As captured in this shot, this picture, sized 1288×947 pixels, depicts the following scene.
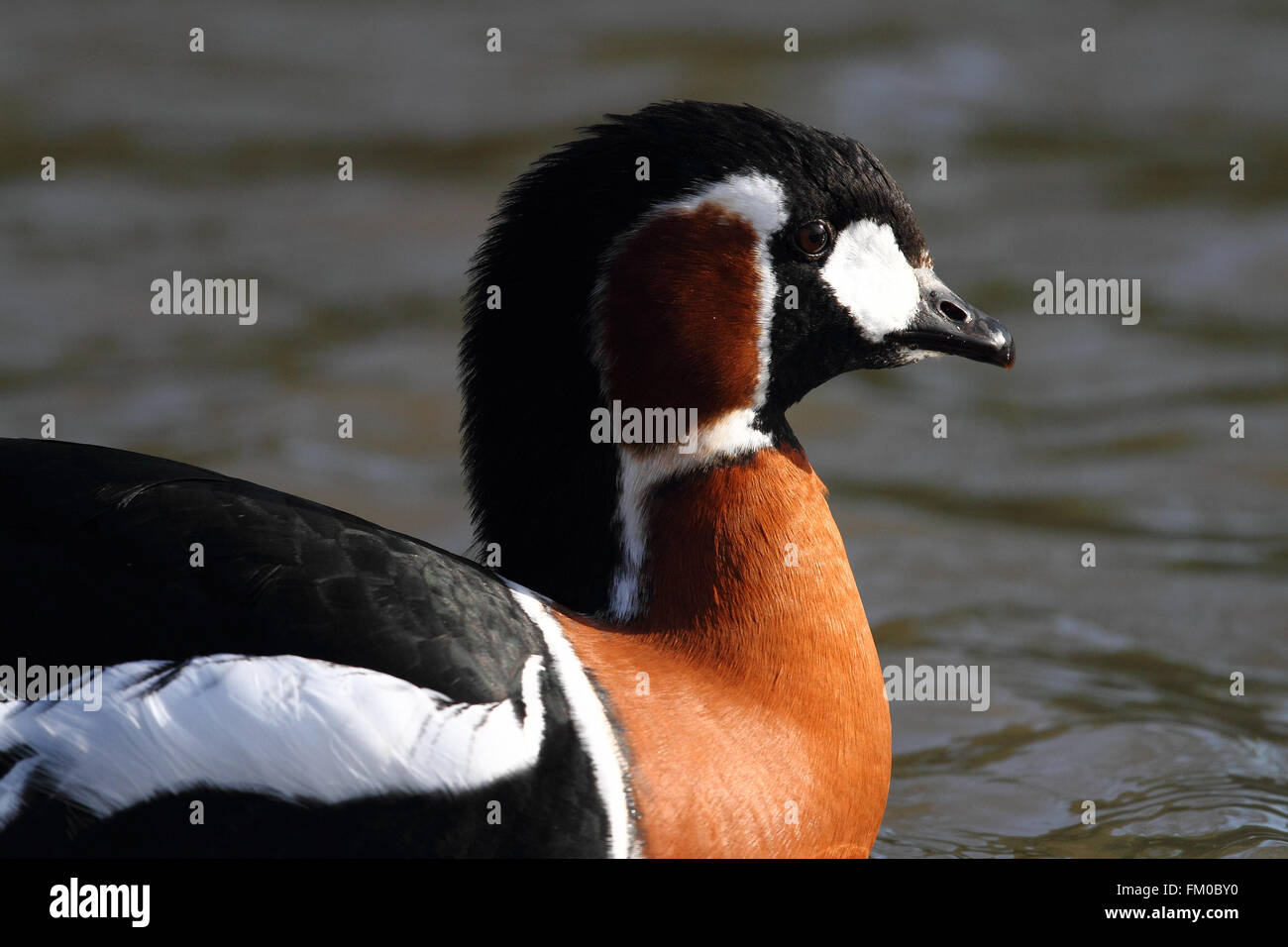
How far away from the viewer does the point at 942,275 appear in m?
10.5

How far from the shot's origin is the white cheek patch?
5.02m

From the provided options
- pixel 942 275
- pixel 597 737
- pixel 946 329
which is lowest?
pixel 597 737

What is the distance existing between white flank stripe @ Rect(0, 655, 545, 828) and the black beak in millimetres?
1897

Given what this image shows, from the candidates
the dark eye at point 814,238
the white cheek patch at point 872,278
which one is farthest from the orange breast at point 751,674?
the dark eye at point 814,238

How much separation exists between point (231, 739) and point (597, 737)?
887 mm

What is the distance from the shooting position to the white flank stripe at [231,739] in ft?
13.5

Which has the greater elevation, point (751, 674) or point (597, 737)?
point (751, 674)

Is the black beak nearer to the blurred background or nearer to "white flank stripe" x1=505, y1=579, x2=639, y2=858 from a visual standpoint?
"white flank stripe" x1=505, y1=579, x2=639, y2=858

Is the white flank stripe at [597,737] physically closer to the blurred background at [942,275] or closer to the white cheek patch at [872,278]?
the white cheek patch at [872,278]

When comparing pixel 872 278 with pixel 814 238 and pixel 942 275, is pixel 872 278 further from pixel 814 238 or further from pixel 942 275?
pixel 942 275

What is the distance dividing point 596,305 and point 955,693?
2.80 metres

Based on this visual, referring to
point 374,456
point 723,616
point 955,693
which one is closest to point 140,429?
point 374,456

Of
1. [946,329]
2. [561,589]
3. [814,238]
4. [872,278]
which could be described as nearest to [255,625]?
[561,589]

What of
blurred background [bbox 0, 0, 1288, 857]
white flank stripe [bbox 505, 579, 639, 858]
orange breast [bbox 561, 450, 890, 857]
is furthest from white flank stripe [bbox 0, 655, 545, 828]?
blurred background [bbox 0, 0, 1288, 857]
